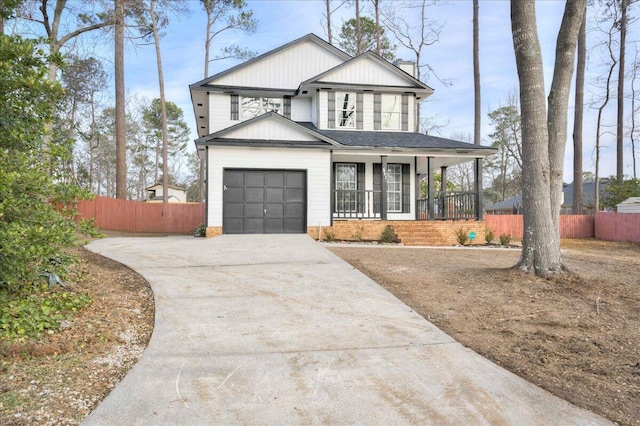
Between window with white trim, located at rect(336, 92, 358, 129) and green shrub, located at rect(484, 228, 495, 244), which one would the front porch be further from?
window with white trim, located at rect(336, 92, 358, 129)

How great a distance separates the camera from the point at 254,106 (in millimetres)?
15969

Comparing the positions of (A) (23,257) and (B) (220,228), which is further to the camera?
(B) (220,228)

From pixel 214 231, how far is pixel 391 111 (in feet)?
28.3

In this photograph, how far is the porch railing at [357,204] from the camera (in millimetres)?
14852

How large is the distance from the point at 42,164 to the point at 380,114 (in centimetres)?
1336

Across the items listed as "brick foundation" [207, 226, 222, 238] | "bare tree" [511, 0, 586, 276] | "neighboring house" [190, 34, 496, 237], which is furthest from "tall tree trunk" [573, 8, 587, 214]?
"brick foundation" [207, 226, 222, 238]

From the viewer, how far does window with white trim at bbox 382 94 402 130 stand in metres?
16.3

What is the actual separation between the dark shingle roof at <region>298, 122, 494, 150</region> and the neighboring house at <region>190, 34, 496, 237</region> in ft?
0.15

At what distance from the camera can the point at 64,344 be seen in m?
3.79

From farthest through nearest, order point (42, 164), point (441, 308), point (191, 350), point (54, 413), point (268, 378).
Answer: point (441, 308)
point (42, 164)
point (191, 350)
point (268, 378)
point (54, 413)

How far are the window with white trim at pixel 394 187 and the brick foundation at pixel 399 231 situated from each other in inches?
97.1

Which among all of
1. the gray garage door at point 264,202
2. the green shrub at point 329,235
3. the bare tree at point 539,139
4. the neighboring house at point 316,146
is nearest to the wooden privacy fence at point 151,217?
the neighboring house at point 316,146

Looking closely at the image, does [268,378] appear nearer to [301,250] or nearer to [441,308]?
[441,308]

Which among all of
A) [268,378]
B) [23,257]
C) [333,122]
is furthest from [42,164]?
[333,122]
